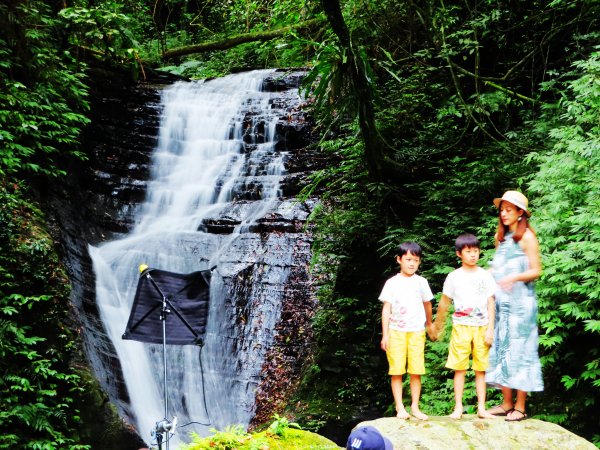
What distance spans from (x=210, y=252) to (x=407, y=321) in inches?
257

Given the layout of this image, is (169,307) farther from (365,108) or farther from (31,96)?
(31,96)

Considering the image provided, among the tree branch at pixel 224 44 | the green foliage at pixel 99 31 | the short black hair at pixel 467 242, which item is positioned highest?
the tree branch at pixel 224 44

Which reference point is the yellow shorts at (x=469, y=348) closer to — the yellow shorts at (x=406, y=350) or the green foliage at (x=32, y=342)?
the yellow shorts at (x=406, y=350)

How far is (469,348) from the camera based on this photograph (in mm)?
4203

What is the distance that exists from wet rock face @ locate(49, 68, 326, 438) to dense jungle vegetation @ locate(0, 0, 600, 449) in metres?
0.49

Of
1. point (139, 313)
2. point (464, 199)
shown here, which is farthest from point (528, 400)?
point (139, 313)

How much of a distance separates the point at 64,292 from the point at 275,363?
3.45 metres

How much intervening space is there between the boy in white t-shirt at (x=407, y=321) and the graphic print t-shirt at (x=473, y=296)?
237mm

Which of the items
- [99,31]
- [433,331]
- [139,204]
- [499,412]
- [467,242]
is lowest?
[499,412]

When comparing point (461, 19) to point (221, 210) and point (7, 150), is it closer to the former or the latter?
point (221, 210)

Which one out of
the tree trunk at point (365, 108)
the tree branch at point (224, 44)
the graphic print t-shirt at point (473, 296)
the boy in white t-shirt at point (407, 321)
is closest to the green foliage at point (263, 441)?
the boy in white t-shirt at point (407, 321)

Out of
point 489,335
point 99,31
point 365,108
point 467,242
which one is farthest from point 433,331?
point 99,31

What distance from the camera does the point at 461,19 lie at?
31.7ft

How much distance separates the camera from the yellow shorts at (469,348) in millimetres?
4184
